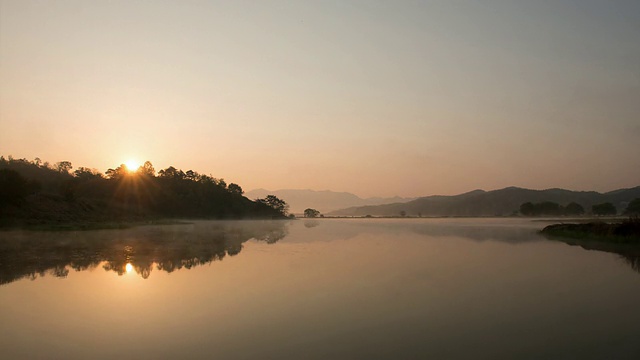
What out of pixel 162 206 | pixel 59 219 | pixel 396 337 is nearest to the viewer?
pixel 396 337

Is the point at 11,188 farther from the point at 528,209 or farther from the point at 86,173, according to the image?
the point at 528,209

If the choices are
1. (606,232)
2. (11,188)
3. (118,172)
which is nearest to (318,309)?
(606,232)

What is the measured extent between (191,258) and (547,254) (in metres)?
25.9

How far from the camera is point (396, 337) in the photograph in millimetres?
11641

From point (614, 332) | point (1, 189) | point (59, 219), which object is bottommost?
point (614, 332)

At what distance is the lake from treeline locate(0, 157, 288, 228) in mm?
50512

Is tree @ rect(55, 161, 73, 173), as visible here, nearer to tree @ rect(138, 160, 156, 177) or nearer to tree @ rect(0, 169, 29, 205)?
tree @ rect(138, 160, 156, 177)

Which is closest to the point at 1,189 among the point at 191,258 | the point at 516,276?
the point at 191,258

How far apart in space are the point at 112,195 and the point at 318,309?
133m

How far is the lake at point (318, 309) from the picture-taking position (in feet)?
35.2

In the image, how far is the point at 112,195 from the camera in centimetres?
13188

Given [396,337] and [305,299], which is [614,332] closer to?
[396,337]

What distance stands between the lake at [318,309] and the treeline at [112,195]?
50512 millimetres

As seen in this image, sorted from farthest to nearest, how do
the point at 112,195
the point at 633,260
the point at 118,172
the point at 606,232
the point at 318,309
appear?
the point at 118,172, the point at 112,195, the point at 606,232, the point at 633,260, the point at 318,309
